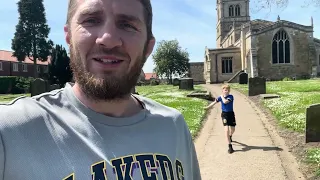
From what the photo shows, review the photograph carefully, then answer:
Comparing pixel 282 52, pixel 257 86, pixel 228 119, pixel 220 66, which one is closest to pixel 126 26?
pixel 228 119

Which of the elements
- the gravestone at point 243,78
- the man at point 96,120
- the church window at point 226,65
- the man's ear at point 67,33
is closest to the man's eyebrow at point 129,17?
the man at point 96,120

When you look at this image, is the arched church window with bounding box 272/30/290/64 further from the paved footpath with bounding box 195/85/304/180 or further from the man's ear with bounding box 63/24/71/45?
the man's ear with bounding box 63/24/71/45

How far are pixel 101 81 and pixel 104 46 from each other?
15cm

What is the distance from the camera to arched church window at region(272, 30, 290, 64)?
4362 cm

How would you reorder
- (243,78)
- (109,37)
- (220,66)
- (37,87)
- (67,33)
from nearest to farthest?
(109,37), (67,33), (37,87), (243,78), (220,66)

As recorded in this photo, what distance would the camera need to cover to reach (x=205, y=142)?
9180 millimetres

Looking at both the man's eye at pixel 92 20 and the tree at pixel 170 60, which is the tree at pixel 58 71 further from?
the man's eye at pixel 92 20

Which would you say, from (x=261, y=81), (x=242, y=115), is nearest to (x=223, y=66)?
(x=261, y=81)

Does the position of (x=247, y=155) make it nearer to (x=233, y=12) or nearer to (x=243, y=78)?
(x=243, y=78)

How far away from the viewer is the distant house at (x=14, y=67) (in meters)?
58.3

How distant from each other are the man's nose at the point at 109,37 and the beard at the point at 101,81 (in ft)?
0.09

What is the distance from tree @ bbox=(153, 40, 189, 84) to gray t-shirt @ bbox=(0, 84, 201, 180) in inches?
2165

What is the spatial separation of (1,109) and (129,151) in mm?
532

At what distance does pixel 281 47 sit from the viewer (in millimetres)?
44031
